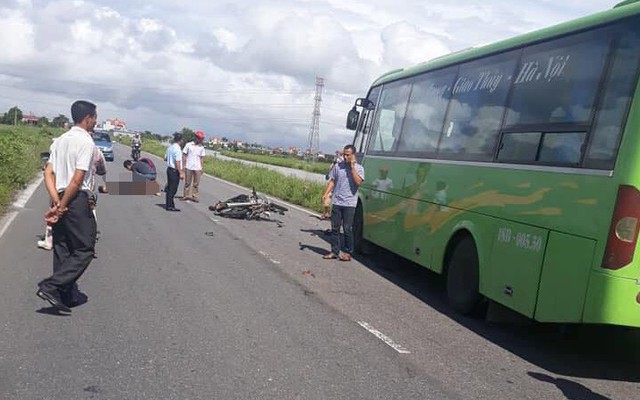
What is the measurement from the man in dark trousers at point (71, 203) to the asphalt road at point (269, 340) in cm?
40

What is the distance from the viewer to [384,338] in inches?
265

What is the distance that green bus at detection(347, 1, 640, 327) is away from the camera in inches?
224

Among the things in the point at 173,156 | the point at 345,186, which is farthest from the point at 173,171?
the point at 345,186

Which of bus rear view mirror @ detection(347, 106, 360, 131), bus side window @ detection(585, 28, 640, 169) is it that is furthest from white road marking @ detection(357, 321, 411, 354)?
bus rear view mirror @ detection(347, 106, 360, 131)

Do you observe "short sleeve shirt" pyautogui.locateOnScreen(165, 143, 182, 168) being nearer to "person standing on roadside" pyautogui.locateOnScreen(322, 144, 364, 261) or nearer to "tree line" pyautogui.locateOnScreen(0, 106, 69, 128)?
"person standing on roadside" pyautogui.locateOnScreen(322, 144, 364, 261)

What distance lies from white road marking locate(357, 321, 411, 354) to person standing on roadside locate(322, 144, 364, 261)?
4.29m

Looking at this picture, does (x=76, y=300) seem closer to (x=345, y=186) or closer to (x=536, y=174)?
(x=536, y=174)

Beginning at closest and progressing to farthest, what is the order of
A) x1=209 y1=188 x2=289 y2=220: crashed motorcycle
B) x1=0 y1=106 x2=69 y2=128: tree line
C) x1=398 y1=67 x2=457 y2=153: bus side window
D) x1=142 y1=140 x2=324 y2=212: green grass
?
x1=398 y1=67 x2=457 y2=153: bus side window, x1=209 y1=188 x2=289 y2=220: crashed motorcycle, x1=142 y1=140 x2=324 y2=212: green grass, x1=0 y1=106 x2=69 y2=128: tree line

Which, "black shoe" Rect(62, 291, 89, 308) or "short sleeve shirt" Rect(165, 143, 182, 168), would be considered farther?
"short sleeve shirt" Rect(165, 143, 182, 168)

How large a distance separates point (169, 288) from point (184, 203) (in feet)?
38.6

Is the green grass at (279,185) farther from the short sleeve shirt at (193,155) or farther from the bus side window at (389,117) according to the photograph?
the bus side window at (389,117)

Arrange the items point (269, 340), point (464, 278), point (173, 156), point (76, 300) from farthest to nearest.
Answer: point (173, 156)
point (464, 278)
point (76, 300)
point (269, 340)

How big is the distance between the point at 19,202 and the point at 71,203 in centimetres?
1174

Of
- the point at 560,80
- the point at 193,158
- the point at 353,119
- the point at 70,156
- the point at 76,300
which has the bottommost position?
the point at 76,300
